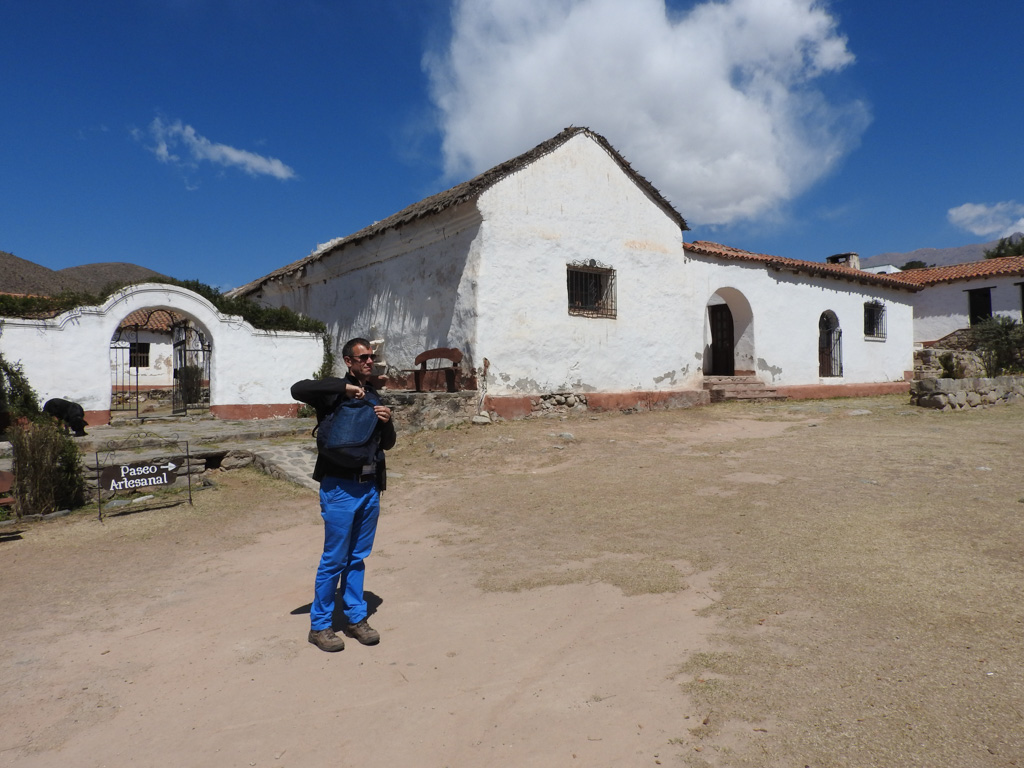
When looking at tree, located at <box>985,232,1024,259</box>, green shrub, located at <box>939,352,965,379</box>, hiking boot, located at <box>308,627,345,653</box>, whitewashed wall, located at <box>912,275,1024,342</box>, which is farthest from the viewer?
tree, located at <box>985,232,1024,259</box>

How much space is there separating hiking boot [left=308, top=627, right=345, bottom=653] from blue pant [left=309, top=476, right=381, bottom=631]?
31 millimetres

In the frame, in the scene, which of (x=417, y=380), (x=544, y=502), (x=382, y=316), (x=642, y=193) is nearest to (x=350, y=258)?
(x=382, y=316)

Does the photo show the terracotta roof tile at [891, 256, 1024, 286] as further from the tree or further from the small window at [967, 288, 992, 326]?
the tree

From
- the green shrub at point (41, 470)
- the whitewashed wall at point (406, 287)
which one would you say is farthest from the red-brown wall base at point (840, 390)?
the green shrub at point (41, 470)

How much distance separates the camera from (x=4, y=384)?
10.7 metres

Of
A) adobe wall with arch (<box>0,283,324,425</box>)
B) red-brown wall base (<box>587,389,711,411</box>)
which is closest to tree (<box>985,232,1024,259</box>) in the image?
red-brown wall base (<box>587,389,711,411</box>)

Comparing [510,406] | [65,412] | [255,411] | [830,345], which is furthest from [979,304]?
[65,412]

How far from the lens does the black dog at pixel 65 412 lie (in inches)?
419

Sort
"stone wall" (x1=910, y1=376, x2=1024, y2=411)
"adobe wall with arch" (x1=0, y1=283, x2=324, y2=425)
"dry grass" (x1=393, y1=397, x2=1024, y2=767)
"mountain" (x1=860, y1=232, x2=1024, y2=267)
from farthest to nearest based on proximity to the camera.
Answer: "mountain" (x1=860, y1=232, x2=1024, y2=267) → "stone wall" (x1=910, y1=376, x2=1024, y2=411) → "adobe wall with arch" (x1=0, y1=283, x2=324, y2=425) → "dry grass" (x1=393, y1=397, x2=1024, y2=767)

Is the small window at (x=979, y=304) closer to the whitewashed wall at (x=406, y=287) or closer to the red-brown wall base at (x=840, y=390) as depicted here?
the red-brown wall base at (x=840, y=390)

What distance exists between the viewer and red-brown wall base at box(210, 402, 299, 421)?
12.8 m

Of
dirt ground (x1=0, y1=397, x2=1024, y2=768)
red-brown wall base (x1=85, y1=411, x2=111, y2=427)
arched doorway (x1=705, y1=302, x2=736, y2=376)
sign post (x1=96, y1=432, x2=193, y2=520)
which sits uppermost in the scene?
arched doorway (x1=705, y1=302, x2=736, y2=376)

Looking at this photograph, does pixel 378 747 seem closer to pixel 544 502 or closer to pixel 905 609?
pixel 905 609

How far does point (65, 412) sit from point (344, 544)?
401 inches
